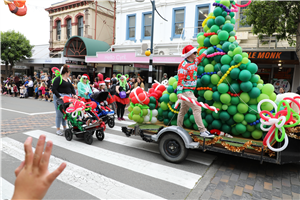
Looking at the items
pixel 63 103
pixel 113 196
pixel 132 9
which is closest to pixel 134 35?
pixel 132 9

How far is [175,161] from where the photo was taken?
15.0 feet

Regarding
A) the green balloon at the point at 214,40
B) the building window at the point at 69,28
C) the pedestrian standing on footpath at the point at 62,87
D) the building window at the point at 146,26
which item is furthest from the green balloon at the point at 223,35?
the building window at the point at 69,28

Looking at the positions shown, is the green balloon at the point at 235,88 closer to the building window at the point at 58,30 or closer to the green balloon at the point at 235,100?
the green balloon at the point at 235,100

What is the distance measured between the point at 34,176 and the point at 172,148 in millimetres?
3808

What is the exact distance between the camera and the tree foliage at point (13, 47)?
23062mm

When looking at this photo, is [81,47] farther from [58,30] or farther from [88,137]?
[88,137]

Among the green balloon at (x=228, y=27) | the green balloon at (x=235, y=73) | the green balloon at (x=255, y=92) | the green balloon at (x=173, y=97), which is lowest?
the green balloon at (x=173, y=97)

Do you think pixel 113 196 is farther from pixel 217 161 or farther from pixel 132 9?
pixel 132 9

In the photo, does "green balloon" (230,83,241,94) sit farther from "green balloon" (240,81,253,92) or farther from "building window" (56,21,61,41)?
"building window" (56,21,61,41)

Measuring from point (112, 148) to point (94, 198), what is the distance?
7.54 feet

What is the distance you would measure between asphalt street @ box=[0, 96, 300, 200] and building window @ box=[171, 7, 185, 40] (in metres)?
11.9

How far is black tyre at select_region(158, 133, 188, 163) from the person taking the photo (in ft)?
14.6

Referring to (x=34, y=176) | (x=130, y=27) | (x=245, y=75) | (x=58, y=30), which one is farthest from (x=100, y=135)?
(x=58, y=30)

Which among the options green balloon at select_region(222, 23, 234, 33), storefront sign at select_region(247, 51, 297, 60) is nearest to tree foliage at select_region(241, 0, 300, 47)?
storefront sign at select_region(247, 51, 297, 60)
